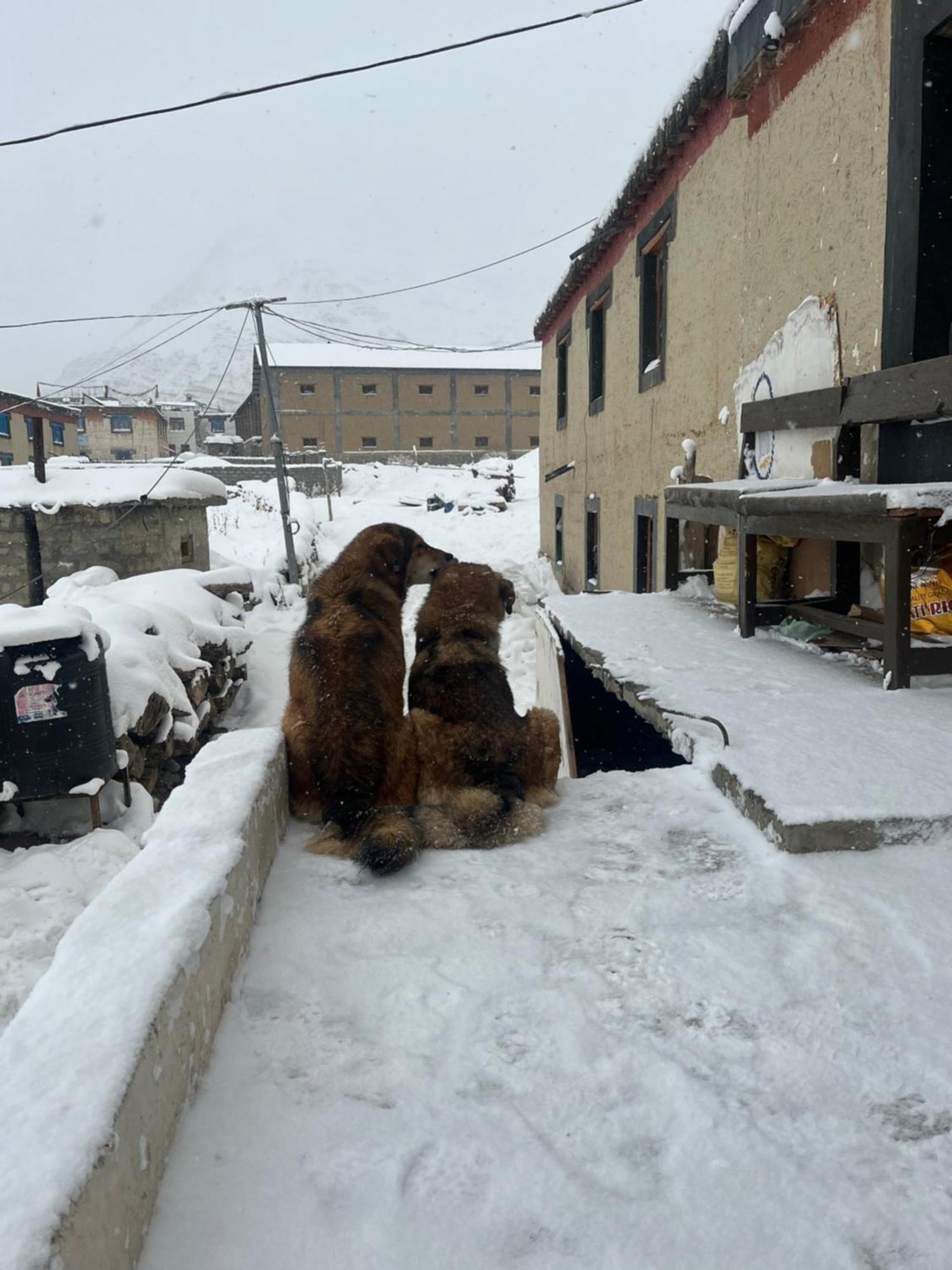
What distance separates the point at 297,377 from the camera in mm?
55531

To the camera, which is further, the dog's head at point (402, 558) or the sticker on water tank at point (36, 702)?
the sticker on water tank at point (36, 702)

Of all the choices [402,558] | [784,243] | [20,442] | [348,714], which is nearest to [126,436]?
[20,442]

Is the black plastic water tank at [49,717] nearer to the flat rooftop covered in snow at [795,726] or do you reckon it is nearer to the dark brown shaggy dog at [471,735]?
the flat rooftop covered in snow at [795,726]

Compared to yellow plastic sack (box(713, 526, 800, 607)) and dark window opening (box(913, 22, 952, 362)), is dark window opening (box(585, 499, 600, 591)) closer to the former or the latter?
yellow plastic sack (box(713, 526, 800, 607))

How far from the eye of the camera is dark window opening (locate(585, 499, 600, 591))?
44.7ft

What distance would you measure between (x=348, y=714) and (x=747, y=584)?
128 inches

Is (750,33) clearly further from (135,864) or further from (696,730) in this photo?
(135,864)

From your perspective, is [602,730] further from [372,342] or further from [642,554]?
[372,342]

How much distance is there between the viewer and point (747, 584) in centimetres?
561

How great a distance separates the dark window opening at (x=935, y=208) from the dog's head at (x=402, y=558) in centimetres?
284

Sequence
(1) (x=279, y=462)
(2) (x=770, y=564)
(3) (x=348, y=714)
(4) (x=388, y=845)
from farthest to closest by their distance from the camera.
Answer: (1) (x=279, y=462), (2) (x=770, y=564), (3) (x=348, y=714), (4) (x=388, y=845)

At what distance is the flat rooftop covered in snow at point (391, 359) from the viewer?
5619 centimetres

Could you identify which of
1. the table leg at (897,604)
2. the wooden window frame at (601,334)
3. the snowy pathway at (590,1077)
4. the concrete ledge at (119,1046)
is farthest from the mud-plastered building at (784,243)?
the concrete ledge at (119,1046)

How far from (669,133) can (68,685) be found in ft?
24.7
